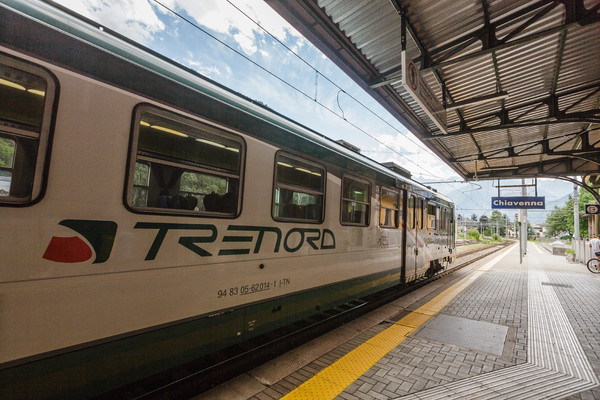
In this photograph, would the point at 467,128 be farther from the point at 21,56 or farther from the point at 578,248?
the point at 578,248

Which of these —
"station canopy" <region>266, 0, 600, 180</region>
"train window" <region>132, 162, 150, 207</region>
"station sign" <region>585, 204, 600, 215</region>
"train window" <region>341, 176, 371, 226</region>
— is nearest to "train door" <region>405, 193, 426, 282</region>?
"station canopy" <region>266, 0, 600, 180</region>

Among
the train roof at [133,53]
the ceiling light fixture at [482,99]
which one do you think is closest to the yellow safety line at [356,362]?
the train roof at [133,53]

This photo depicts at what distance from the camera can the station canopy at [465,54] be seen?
4.52 metres

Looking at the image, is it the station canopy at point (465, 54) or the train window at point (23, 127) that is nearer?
the train window at point (23, 127)

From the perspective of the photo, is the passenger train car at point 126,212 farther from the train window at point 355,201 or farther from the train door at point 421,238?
the train door at point 421,238

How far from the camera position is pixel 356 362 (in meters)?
3.53

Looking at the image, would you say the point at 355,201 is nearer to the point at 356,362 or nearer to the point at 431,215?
the point at 356,362

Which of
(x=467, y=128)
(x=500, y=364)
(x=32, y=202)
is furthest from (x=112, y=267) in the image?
(x=467, y=128)

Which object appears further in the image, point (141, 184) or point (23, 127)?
point (141, 184)

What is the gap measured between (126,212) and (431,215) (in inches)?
340

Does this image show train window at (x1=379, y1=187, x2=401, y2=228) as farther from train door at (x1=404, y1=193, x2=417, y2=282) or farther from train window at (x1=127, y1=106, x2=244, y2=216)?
train window at (x1=127, y1=106, x2=244, y2=216)

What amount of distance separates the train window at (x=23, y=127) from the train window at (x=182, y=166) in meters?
0.56

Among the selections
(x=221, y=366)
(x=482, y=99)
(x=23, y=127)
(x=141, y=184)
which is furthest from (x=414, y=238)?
(x=23, y=127)

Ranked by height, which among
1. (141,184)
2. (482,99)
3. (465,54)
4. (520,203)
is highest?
(465,54)
